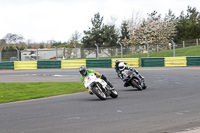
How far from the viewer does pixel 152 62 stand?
3195cm

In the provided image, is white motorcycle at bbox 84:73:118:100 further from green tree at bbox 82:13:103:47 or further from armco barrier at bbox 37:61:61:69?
green tree at bbox 82:13:103:47

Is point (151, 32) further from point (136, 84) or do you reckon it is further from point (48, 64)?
point (136, 84)

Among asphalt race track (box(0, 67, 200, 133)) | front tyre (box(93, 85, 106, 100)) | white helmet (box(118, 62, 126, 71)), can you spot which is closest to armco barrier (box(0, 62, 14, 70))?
white helmet (box(118, 62, 126, 71))

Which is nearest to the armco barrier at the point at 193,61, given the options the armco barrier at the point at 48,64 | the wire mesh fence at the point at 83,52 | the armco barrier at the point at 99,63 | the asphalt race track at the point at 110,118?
the wire mesh fence at the point at 83,52

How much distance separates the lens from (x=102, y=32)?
66000 mm

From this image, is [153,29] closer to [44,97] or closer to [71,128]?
[44,97]

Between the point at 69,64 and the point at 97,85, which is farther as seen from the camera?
the point at 69,64

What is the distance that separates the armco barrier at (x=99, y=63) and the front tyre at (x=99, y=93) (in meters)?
22.2

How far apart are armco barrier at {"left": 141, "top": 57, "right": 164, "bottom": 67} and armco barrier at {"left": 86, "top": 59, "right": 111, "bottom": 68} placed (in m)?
3.41

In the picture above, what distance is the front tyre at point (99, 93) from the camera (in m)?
11.3

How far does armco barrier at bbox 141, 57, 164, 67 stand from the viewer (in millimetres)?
31456

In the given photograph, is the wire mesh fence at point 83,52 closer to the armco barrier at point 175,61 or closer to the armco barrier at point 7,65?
the armco barrier at point 7,65

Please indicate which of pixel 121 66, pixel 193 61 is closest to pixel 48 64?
pixel 193 61

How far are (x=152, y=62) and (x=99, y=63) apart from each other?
5235 millimetres
